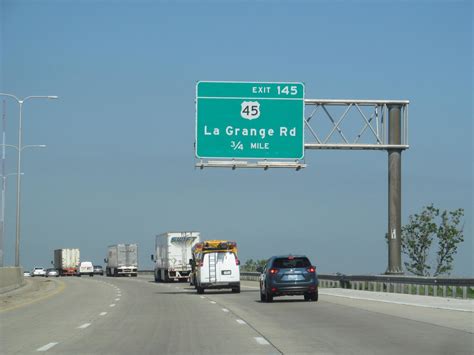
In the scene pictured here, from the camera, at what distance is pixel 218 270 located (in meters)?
47.0

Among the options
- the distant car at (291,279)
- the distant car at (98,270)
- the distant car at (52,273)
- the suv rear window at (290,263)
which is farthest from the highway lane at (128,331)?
the distant car at (98,270)

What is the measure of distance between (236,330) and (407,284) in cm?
2285

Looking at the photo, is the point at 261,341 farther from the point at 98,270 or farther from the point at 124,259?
the point at 98,270

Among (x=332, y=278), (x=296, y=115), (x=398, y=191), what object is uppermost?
(x=296, y=115)

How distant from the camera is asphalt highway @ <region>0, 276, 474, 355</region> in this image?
58.6 ft

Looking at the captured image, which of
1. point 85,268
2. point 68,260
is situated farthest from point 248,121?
point 68,260

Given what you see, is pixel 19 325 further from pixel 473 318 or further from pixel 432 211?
pixel 432 211

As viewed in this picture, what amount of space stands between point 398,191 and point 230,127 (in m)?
9.08

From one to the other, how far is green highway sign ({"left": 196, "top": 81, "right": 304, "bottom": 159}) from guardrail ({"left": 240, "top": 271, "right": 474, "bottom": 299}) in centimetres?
707

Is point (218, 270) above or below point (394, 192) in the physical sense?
below

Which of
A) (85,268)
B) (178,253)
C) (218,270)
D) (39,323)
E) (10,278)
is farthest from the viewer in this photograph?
(85,268)

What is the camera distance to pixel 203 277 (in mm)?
46906

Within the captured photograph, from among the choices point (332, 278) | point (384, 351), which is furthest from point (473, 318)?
point (332, 278)

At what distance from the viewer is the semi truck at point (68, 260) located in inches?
4838
